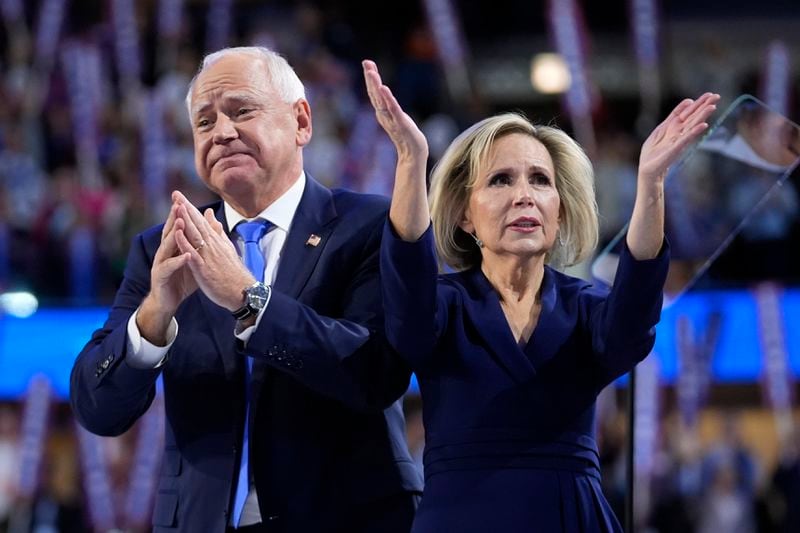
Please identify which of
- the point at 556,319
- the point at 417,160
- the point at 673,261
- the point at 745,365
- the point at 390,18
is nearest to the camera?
the point at 417,160

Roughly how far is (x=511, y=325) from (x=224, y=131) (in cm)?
69

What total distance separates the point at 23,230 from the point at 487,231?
6653mm

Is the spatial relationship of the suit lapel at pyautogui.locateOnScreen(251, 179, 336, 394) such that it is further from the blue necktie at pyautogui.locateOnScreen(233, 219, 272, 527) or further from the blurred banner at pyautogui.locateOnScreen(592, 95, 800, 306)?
the blurred banner at pyautogui.locateOnScreen(592, 95, 800, 306)

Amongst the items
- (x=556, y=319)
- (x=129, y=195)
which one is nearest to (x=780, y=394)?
(x=129, y=195)

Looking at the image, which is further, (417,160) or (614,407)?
(614,407)

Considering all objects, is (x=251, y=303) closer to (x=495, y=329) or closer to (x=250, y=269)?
(x=250, y=269)

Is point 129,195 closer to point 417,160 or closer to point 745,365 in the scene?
point 745,365

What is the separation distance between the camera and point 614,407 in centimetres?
798

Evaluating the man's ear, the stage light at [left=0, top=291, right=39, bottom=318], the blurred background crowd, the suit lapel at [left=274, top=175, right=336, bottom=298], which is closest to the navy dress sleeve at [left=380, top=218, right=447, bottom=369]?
the suit lapel at [left=274, top=175, right=336, bottom=298]

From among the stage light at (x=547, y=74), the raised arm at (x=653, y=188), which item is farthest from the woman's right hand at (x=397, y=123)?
the stage light at (x=547, y=74)

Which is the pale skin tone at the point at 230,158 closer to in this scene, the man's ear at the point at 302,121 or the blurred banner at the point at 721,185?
the man's ear at the point at 302,121

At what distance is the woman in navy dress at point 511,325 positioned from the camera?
2336 millimetres

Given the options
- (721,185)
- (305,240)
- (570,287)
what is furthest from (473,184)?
(721,185)

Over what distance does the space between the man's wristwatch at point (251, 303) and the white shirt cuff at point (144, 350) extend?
16 centimetres
